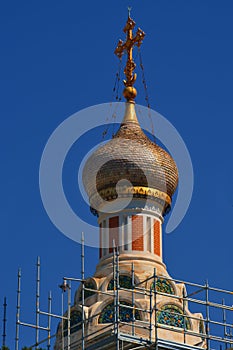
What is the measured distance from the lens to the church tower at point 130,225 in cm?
4031

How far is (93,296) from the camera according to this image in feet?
136

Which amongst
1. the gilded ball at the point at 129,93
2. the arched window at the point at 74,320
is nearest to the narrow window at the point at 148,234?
the arched window at the point at 74,320

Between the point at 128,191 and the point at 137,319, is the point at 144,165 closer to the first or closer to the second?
the point at 128,191

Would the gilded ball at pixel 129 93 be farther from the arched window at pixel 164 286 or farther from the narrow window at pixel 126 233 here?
the arched window at pixel 164 286

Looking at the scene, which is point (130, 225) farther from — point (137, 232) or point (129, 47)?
point (129, 47)

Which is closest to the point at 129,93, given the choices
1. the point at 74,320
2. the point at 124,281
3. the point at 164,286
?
the point at 124,281

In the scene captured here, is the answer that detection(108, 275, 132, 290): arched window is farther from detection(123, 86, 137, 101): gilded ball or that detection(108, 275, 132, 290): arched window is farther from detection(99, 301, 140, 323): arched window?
detection(123, 86, 137, 101): gilded ball

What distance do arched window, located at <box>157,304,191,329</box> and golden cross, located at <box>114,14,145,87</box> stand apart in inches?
282

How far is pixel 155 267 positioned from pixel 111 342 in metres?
7.74

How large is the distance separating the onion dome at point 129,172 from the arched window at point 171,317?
3.55 m

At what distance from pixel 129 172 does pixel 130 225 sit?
136cm

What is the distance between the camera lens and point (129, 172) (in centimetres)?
4291

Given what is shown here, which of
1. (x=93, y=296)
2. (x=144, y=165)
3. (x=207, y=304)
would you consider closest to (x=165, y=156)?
(x=144, y=165)

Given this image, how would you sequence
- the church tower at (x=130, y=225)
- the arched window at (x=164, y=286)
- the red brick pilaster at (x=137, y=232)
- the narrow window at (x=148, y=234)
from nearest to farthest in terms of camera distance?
1. the church tower at (x=130, y=225)
2. the arched window at (x=164, y=286)
3. the red brick pilaster at (x=137, y=232)
4. the narrow window at (x=148, y=234)
